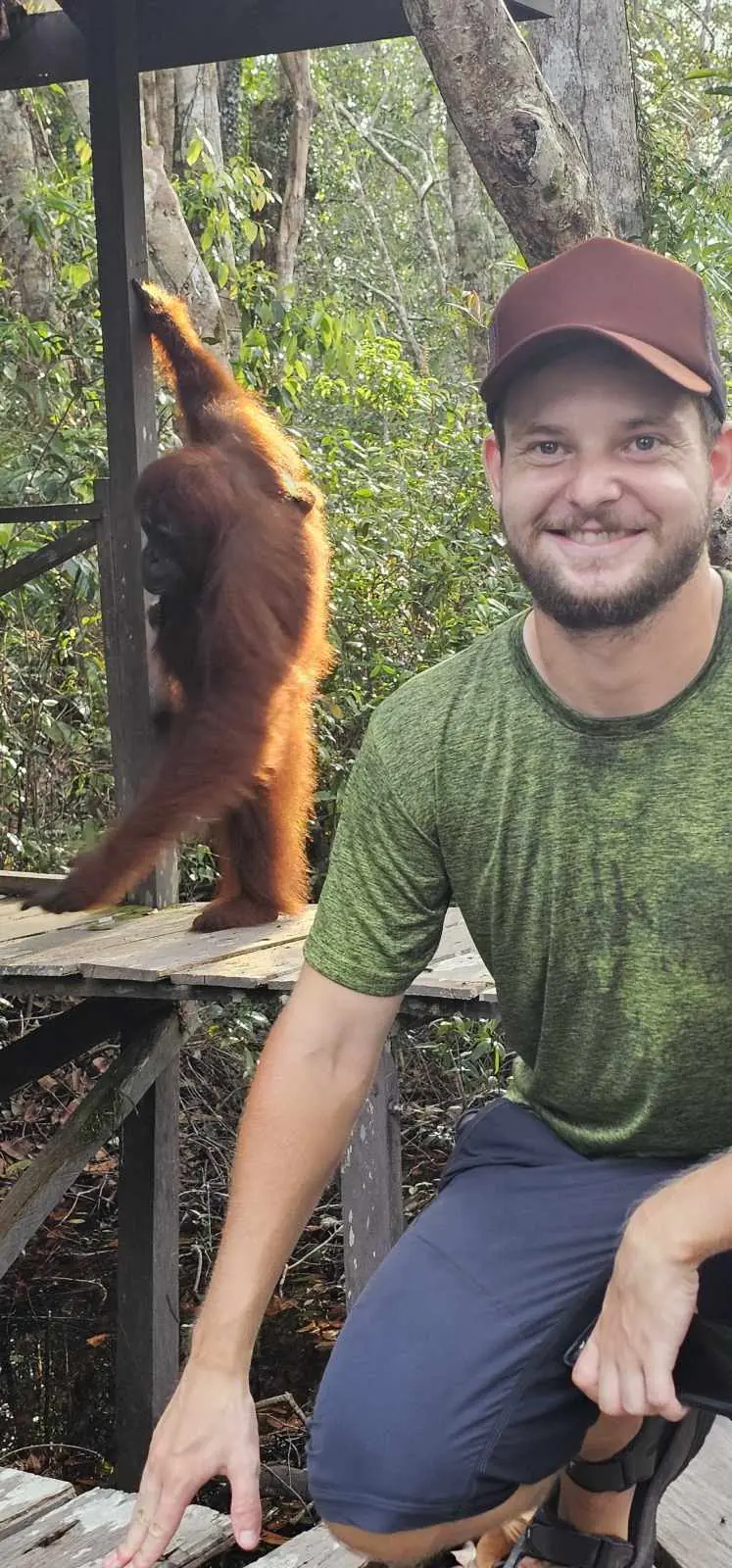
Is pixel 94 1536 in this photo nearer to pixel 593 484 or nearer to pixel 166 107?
pixel 593 484

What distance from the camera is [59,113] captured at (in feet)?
25.1

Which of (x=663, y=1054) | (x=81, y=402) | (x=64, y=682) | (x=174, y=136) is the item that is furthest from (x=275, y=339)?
(x=663, y=1054)

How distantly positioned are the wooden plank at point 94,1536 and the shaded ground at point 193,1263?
4.50ft

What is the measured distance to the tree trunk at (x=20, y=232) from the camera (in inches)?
240

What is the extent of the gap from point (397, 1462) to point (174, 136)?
21.8 ft

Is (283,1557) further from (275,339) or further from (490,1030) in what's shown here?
(275,339)

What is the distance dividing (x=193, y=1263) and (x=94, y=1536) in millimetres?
2838

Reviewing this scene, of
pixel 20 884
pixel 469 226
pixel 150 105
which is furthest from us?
pixel 469 226

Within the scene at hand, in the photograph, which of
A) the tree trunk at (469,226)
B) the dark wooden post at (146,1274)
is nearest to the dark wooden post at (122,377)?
the dark wooden post at (146,1274)

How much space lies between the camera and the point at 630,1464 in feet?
5.82

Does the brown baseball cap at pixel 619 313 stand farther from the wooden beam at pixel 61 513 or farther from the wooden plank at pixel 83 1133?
the wooden plank at pixel 83 1133

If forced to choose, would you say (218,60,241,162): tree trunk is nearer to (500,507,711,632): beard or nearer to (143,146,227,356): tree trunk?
(143,146,227,356): tree trunk

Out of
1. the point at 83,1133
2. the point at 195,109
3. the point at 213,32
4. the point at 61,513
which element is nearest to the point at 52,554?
the point at 61,513

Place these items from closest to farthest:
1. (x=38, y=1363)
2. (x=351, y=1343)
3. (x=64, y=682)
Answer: (x=351, y=1343), (x=38, y=1363), (x=64, y=682)
